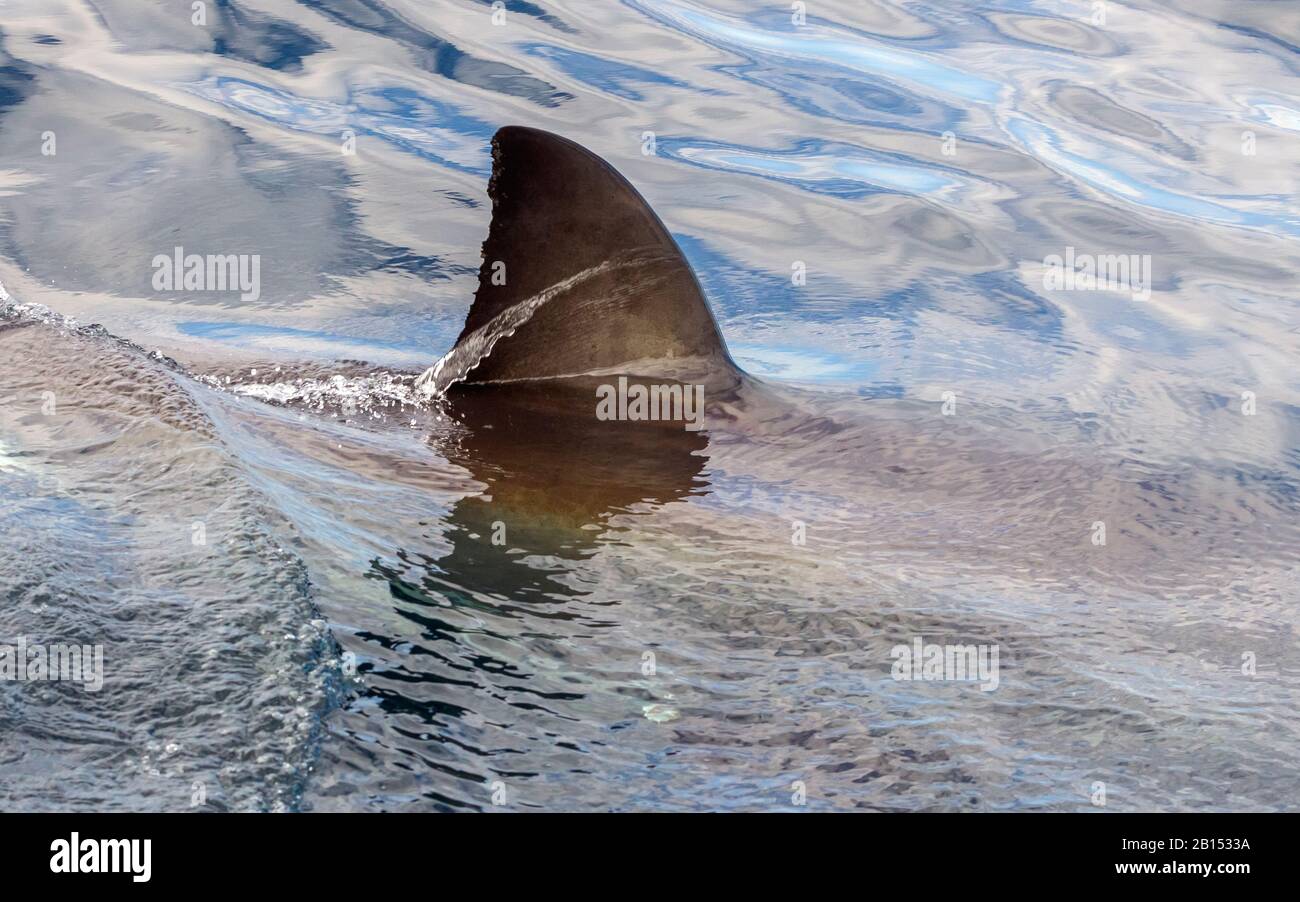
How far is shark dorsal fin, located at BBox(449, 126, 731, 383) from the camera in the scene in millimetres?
6035

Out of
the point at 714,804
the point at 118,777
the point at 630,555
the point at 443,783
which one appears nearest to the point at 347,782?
the point at 443,783

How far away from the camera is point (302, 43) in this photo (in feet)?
44.2

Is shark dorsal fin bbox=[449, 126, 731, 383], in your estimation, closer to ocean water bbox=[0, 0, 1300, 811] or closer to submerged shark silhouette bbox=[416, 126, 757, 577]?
submerged shark silhouette bbox=[416, 126, 757, 577]

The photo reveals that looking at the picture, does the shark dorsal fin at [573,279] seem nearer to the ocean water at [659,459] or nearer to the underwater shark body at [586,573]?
the underwater shark body at [586,573]

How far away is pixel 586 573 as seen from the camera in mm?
4551

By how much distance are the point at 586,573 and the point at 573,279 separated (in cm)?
194

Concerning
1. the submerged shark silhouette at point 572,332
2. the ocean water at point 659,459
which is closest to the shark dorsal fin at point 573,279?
the submerged shark silhouette at point 572,332

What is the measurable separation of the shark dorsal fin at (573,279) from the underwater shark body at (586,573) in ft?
0.04

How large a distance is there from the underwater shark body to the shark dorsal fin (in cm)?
1

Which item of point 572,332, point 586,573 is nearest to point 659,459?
point 572,332

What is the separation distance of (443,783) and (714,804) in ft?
2.03

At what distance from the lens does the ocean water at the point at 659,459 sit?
11.4ft

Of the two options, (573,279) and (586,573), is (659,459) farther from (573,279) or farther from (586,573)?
(586,573)

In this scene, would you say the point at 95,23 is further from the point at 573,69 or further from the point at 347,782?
the point at 347,782
